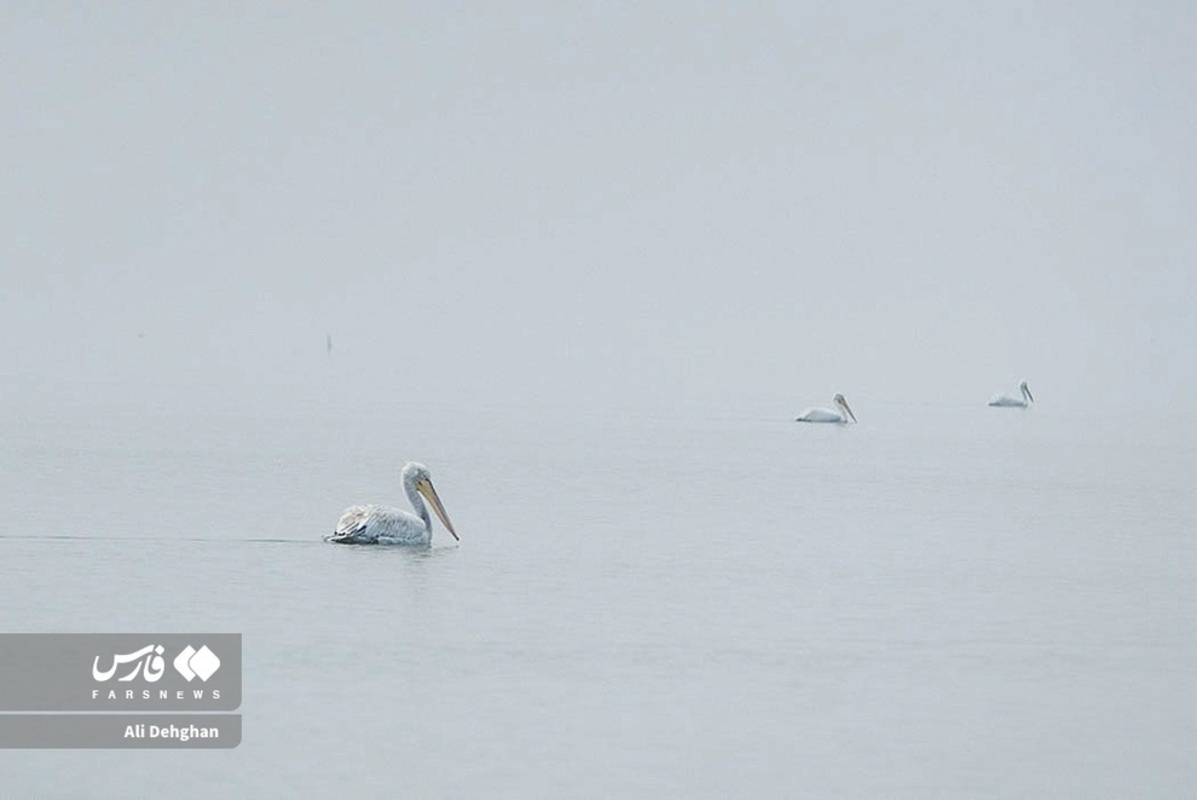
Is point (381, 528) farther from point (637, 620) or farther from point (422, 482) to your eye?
point (637, 620)

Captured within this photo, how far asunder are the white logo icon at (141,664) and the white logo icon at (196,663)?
11 centimetres

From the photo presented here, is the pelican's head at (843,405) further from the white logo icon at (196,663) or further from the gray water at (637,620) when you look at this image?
the white logo icon at (196,663)

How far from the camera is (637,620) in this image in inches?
653

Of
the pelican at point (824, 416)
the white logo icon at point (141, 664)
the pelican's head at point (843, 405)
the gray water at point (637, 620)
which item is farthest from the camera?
the pelican's head at point (843, 405)

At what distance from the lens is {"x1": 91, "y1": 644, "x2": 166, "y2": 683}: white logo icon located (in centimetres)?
1361

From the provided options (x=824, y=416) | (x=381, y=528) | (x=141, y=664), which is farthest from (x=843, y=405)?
(x=141, y=664)

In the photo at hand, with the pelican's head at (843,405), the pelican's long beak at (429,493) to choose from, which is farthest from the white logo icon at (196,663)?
the pelican's head at (843,405)

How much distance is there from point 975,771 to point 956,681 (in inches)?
91.4

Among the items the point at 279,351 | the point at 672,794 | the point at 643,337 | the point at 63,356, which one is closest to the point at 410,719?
the point at 672,794

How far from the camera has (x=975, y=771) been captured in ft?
40.5

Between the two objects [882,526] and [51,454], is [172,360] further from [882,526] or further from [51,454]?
[882,526]

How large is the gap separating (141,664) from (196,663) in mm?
292

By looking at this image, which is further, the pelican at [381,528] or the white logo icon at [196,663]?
the pelican at [381,528]

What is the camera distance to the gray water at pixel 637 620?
12266mm
